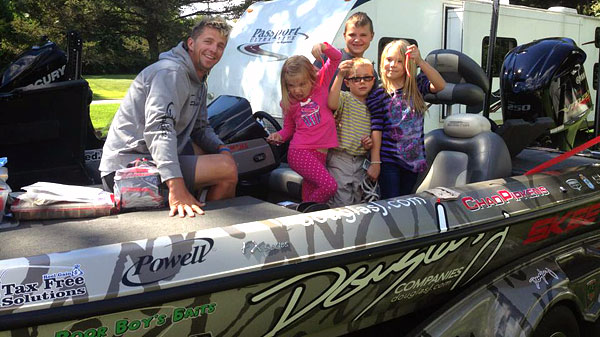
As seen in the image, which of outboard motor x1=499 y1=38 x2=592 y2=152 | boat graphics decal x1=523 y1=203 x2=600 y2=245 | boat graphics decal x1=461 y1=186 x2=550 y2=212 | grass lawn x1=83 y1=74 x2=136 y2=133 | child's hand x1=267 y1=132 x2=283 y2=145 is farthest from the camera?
grass lawn x1=83 y1=74 x2=136 y2=133

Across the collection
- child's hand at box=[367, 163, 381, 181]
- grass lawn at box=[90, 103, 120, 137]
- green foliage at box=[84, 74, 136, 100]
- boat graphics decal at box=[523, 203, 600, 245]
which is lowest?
green foliage at box=[84, 74, 136, 100]

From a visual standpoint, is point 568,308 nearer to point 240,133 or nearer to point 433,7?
point 240,133

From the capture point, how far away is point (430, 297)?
255 centimetres

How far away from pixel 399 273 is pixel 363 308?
7.9 inches

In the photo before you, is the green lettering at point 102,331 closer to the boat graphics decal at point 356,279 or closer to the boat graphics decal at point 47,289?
the boat graphics decal at point 47,289

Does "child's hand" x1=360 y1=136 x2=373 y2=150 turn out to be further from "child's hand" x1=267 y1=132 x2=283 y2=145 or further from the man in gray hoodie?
the man in gray hoodie

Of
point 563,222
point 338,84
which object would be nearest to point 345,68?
point 338,84

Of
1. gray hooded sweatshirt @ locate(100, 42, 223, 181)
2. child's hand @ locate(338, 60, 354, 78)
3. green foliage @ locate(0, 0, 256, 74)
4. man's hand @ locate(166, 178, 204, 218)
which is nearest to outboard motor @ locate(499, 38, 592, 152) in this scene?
child's hand @ locate(338, 60, 354, 78)

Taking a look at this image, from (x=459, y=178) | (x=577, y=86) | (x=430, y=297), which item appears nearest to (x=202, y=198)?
(x=430, y=297)

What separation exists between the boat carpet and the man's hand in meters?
0.04

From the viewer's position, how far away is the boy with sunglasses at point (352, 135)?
9.62ft

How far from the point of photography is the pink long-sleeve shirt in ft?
9.54

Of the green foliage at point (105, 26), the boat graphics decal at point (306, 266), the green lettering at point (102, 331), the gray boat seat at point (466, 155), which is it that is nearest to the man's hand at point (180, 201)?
the boat graphics decal at point (306, 266)

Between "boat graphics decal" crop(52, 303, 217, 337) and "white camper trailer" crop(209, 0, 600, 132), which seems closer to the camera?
"boat graphics decal" crop(52, 303, 217, 337)
